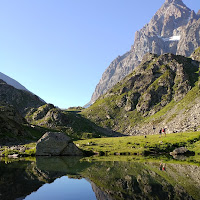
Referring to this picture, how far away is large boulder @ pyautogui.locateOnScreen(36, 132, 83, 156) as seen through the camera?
60.6 meters

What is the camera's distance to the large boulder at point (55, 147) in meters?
60.6

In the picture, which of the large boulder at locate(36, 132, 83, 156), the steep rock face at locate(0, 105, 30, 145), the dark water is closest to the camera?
the dark water

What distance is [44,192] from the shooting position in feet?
70.8

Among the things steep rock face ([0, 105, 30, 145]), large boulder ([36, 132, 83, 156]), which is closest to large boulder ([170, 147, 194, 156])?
large boulder ([36, 132, 83, 156])

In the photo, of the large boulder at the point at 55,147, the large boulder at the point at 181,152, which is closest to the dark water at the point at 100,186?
the large boulder at the point at 181,152

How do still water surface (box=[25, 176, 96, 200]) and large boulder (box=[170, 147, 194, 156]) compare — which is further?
large boulder (box=[170, 147, 194, 156])

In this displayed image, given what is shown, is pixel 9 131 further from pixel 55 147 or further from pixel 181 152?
pixel 181 152

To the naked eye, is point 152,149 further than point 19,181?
Yes

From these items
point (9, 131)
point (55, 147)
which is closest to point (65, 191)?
point (55, 147)

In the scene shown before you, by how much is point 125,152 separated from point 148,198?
43.4m

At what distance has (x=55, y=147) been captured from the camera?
200ft

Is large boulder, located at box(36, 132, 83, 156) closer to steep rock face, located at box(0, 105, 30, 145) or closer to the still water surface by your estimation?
steep rock face, located at box(0, 105, 30, 145)

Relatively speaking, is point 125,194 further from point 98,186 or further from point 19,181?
point 19,181

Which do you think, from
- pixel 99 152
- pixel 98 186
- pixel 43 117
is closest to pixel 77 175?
pixel 98 186
